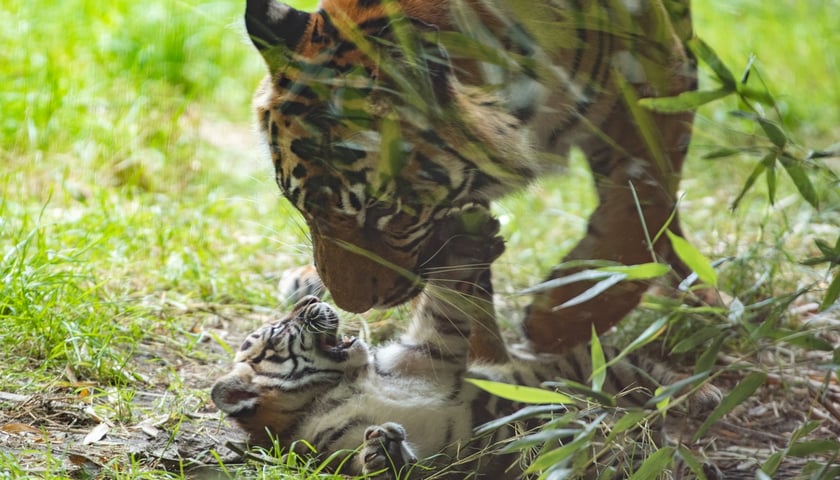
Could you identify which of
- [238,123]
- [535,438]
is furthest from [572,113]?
[238,123]

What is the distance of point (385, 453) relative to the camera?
1975 mm

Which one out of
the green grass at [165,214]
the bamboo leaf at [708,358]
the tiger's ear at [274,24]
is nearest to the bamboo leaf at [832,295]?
the green grass at [165,214]

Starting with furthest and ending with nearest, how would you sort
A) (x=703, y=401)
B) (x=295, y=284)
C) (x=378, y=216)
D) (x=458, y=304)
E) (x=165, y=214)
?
(x=165, y=214) < (x=295, y=284) < (x=458, y=304) < (x=703, y=401) < (x=378, y=216)

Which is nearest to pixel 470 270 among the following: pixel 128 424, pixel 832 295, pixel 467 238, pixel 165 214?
pixel 467 238

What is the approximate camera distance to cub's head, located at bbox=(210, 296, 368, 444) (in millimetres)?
2275

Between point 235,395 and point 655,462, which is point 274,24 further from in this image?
point 655,462

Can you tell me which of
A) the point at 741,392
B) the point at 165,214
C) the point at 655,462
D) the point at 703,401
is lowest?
the point at 165,214

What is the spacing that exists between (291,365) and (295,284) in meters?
0.66

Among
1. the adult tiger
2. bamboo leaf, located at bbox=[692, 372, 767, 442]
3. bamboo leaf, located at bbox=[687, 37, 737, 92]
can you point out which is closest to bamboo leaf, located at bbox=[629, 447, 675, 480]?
bamboo leaf, located at bbox=[692, 372, 767, 442]

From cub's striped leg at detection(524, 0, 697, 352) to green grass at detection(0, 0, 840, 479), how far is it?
155 millimetres

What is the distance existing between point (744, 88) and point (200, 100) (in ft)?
10.7

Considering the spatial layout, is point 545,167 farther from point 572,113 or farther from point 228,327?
point 228,327

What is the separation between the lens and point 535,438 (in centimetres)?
150

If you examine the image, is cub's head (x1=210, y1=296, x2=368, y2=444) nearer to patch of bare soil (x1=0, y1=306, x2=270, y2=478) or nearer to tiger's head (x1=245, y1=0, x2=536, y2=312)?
patch of bare soil (x1=0, y1=306, x2=270, y2=478)
